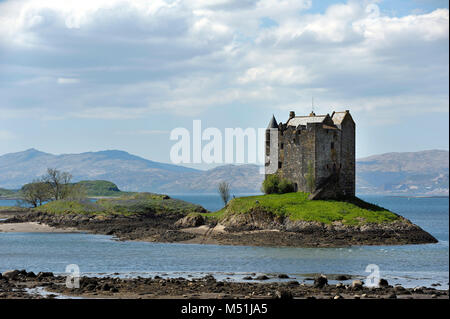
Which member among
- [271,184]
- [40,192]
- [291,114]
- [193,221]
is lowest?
[193,221]

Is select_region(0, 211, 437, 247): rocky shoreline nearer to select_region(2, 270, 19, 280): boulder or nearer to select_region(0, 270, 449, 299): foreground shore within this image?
select_region(0, 270, 449, 299): foreground shore

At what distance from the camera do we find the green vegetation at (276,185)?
8069 centimetres

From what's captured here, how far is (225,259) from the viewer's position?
54.7 meters

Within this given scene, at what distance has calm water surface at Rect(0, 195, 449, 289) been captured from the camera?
46.5m

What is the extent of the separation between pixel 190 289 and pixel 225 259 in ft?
59.5

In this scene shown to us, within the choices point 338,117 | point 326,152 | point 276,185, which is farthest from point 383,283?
point 338,117

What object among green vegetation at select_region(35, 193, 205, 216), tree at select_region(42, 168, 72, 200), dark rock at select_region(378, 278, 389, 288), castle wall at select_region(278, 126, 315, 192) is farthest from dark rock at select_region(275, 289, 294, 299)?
tree at select_region(42, 168, 72, 200)

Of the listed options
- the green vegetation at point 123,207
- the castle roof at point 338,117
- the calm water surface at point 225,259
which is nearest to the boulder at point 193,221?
the calm water surface at point 225,259

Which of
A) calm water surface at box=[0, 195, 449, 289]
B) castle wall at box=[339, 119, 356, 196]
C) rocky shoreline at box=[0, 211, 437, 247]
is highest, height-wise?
castle wall at box=[339, 119, 356, 196]

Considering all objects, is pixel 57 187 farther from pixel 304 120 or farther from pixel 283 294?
pixel 283 294

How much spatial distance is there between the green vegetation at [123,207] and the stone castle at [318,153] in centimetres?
3078

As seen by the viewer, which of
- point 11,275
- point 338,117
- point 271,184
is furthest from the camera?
point 338,117

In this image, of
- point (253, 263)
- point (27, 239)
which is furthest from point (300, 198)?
point (27, 239)

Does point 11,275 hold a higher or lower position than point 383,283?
higher
